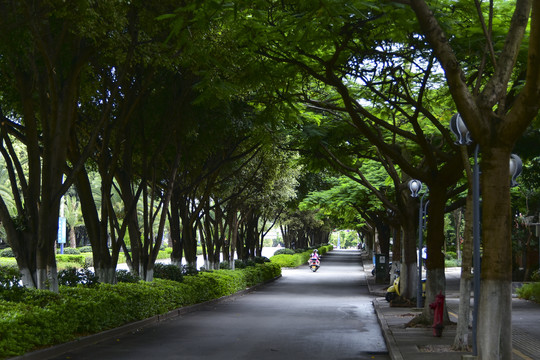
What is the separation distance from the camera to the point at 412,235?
21.7 meters

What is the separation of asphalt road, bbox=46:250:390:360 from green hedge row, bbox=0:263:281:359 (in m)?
0.43

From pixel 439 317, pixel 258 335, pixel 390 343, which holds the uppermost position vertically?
pixel 439 317

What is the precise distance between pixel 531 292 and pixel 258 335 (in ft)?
50.1

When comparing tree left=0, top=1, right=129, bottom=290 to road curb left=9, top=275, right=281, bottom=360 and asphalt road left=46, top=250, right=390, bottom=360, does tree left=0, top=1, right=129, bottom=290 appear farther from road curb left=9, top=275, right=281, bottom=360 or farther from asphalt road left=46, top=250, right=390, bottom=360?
asphalt road left=46, top=250, right=390, bottom=360

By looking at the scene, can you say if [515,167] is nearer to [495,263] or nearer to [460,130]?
[460,130]

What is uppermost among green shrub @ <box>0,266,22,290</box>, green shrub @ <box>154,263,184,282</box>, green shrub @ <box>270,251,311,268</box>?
green shrub @ <box>0,266,22,290</box>

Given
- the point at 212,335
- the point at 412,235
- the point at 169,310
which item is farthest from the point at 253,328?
the point at 412,235

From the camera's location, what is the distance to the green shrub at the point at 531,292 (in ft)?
83.9

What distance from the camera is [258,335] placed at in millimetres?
15172

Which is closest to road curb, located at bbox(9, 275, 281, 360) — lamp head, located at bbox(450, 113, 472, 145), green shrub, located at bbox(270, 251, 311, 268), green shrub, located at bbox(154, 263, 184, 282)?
green shrub, located at bbox(154, 263, 184, 282)

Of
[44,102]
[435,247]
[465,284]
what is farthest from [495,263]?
[44,102]

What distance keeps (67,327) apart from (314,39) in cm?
649

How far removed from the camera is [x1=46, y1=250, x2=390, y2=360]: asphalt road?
40.1ft

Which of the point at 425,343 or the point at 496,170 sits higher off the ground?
the point at 496,170
